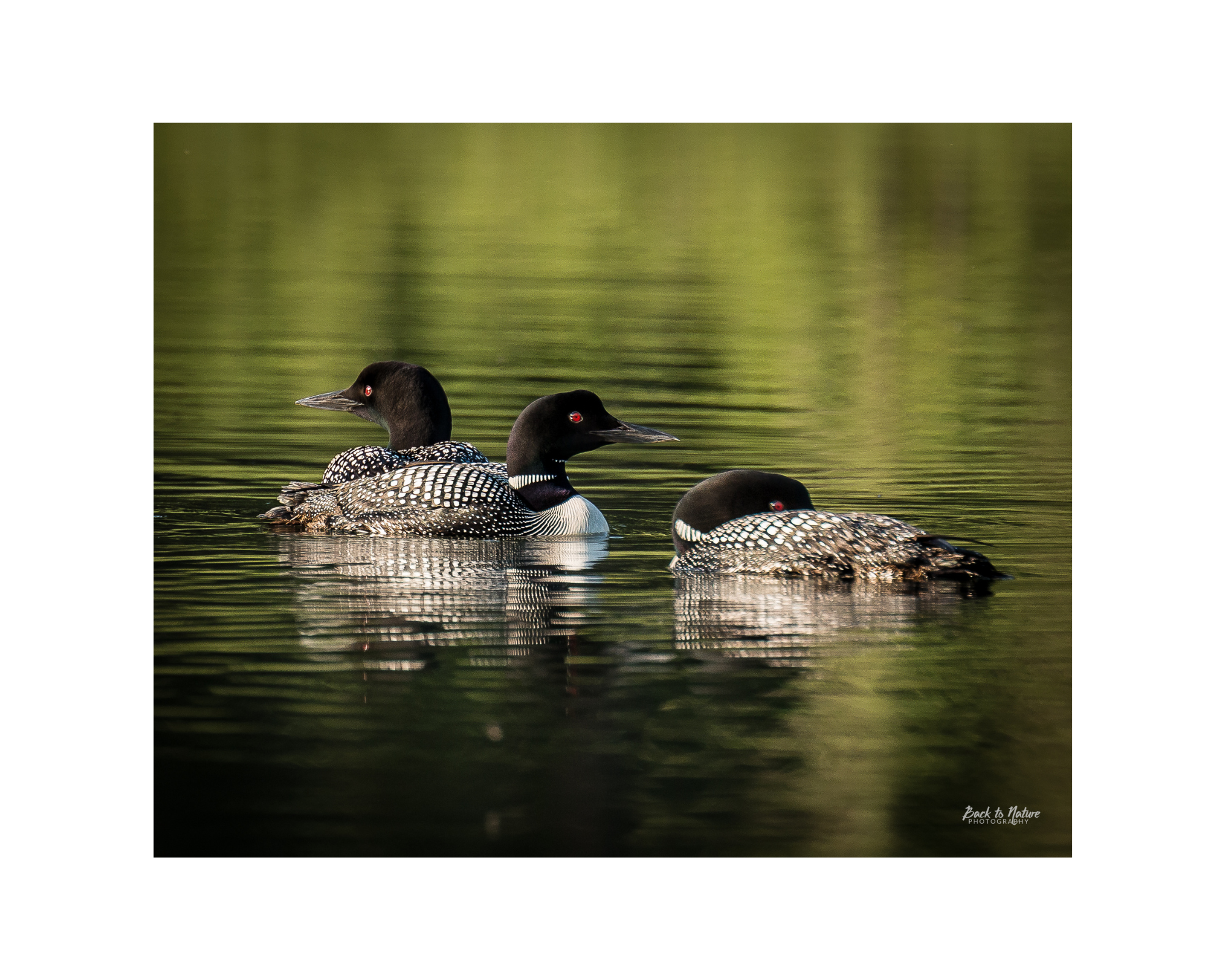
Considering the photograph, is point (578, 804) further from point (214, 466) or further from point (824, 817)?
point (214, 466)

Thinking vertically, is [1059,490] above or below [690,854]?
above

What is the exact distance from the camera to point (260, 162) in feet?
71.8

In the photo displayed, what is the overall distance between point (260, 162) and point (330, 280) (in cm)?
765

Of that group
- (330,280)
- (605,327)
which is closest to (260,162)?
(330,280)

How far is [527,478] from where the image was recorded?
295 inches

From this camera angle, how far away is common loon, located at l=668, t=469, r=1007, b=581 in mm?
6098

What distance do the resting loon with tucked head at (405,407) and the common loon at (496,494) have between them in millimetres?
502

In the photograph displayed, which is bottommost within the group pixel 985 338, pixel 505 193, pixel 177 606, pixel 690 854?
pixel 690 854

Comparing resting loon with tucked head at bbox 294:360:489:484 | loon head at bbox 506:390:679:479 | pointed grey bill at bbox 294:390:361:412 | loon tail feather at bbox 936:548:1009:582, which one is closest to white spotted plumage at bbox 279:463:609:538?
loon head at bbox 506:390:679:479

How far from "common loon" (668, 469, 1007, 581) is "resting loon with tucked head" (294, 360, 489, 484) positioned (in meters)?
1.68

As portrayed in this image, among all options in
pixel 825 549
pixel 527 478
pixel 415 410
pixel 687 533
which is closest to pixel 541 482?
pixel 527 478

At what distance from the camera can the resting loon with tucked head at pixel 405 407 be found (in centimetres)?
802

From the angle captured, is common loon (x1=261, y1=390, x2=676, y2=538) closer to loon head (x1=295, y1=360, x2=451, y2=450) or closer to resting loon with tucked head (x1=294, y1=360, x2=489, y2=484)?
resting loon with tucked head (x1=294, y1=360, x2=489, y2=484)

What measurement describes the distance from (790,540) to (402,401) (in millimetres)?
2552
